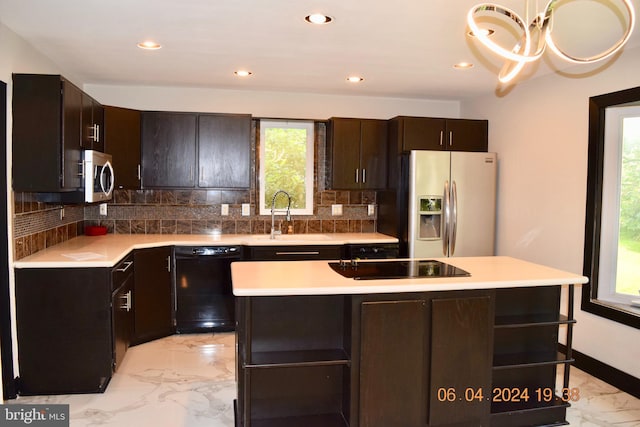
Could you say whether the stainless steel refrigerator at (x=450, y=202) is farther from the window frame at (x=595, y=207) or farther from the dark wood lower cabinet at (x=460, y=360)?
the dark wood lower cabinet at (x=460, y=360)

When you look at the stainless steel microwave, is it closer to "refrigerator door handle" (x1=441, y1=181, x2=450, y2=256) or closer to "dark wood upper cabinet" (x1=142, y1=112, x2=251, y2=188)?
"dark wood upper cabinet" (x1=142, y1=112, x2=251, y2=188)

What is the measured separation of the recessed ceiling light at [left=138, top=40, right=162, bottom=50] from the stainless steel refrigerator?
2.38 metres

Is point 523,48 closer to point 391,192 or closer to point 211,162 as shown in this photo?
point 391,192

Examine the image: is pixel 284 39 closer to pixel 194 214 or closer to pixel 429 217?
pixel 429 217

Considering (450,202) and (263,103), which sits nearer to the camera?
(450,202)

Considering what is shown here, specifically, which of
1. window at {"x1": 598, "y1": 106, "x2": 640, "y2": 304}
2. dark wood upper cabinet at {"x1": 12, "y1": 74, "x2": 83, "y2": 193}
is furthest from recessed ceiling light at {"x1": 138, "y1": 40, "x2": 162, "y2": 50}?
window at {"x1": 598, "y1": 106, "x2": 640, "y2": 304}

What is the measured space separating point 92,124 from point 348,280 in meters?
2.55

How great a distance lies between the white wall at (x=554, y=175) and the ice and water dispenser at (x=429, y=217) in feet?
2.24

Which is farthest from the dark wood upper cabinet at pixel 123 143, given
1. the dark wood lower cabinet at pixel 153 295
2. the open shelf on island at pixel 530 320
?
the open shelf on island at pixel 530 320

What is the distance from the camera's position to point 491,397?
2891 mm

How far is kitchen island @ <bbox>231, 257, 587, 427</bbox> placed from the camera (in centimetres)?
260

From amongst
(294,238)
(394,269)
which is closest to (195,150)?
(294,238)

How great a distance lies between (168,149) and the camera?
475 cm

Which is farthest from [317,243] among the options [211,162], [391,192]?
[211,162]
